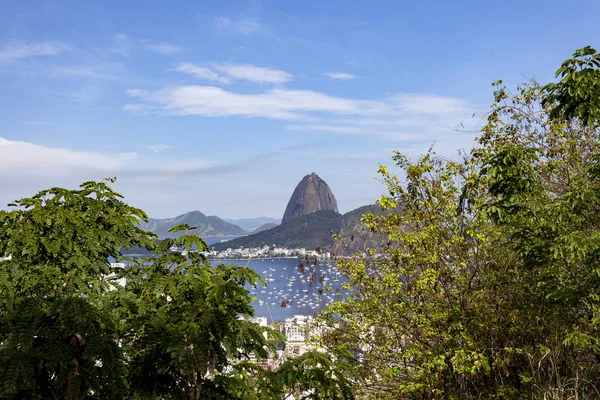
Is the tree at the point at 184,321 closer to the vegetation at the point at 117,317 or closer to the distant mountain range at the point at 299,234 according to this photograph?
the vegetation at the point at 117,317

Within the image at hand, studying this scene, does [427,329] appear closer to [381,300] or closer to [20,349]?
[381,300]

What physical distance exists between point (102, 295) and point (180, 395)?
106 cm

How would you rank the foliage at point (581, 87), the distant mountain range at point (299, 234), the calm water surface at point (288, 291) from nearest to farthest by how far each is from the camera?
→ the foliage at point (581, 87) < the calm water surface at point (288, 291) < the distant mountain range at point (299, 234)

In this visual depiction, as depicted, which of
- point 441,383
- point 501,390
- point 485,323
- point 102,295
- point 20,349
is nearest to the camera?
point 20,349

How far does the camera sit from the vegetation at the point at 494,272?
5082mm

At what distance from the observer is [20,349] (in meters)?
2.81

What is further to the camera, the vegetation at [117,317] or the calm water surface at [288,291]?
the calm water surface at [288,291]

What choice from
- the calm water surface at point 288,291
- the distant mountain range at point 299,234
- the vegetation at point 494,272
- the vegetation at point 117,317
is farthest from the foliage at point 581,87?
the distant mountain range at point 299,234

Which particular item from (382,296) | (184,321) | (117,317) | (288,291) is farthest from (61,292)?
(288,291)

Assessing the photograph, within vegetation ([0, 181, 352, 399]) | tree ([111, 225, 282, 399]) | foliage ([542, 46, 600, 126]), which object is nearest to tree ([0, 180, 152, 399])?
vegetation ([0, 181, 352, 399])

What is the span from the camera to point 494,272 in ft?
23.3

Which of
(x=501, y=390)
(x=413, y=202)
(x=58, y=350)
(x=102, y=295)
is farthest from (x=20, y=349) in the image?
(x=413, y=202)

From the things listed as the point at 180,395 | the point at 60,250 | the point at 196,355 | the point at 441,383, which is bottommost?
the point at 441,383

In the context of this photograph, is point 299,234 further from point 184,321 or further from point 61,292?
point 184,321
